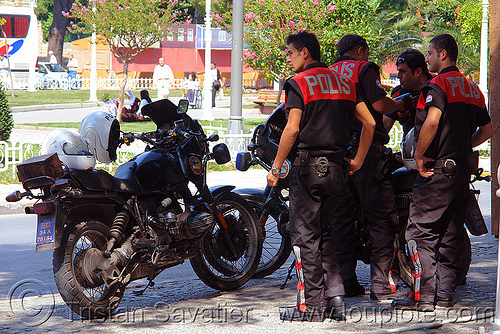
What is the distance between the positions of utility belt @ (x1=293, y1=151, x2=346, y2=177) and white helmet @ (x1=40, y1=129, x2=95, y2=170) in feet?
4.82

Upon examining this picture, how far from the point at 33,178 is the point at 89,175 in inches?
15.2

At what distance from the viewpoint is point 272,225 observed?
6727 mm

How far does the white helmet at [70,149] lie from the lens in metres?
5.05

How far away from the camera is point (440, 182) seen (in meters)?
5.39

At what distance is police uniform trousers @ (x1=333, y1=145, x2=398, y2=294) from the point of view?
18.9 ft

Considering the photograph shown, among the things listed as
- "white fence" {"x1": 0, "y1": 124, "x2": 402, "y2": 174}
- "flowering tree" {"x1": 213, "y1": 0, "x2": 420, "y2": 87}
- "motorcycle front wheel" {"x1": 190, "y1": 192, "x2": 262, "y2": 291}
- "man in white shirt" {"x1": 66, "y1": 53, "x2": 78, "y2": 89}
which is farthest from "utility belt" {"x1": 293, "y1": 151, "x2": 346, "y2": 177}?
"man in white shirt" {"x1": 66, "y1": 53, "x2": 78, "y2": 89}

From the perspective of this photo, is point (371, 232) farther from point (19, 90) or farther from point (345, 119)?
point (19, 90)

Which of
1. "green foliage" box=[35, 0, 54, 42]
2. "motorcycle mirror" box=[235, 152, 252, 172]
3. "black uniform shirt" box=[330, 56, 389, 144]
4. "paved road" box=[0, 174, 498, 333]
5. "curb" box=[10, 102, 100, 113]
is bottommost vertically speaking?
"paved road" box=[0, 174, 498, 333]

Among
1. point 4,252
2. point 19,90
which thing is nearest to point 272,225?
point 4,252

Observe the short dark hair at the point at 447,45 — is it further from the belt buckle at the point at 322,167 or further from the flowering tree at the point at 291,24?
the flowering tree at the point at 291,24

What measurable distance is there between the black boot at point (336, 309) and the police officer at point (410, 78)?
5.25 feet

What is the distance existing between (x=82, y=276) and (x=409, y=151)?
2648 mm

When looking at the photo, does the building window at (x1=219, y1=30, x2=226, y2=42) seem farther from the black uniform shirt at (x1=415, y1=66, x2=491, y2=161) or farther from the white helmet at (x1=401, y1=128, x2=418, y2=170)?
the black uniform shirt at (x1=415, y1=66, x2=491, y2=161)

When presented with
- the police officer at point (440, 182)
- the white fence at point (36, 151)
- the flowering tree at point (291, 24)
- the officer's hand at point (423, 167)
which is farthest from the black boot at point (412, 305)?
the flowering tree at point (291, 24)
